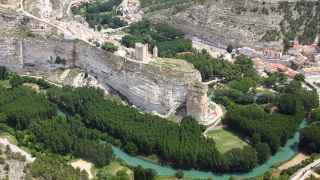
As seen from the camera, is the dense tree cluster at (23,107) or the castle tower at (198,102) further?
the castle tower at (198,102)

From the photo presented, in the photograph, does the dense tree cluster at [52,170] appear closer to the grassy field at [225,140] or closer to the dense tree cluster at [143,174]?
the dense tree cluster at [143,174]

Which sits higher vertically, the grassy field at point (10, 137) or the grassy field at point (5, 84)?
the grassy field at point (5, 84)

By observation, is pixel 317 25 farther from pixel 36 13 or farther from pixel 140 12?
pixel 36 13

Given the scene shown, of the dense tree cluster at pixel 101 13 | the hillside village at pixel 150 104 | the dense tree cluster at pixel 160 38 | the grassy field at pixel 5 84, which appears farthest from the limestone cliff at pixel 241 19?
the grassy field at pixel 5 84

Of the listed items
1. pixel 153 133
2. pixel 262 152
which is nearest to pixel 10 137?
pixel 153 133

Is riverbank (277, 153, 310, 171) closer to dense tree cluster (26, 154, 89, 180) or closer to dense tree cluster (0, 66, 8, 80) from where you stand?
dense tree cluster (26, 154, 89, 180)

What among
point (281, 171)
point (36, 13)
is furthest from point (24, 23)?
point (281, 171)
